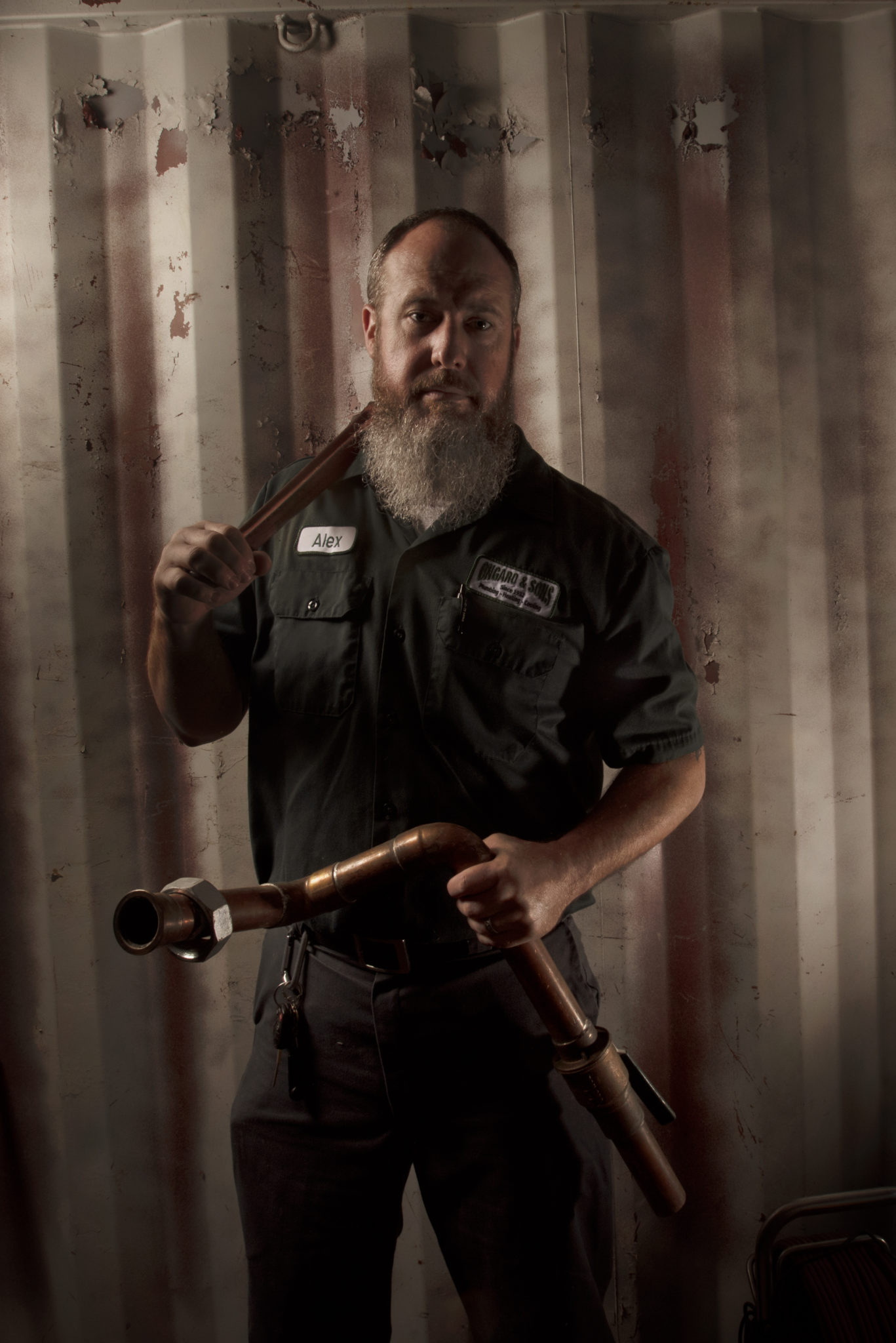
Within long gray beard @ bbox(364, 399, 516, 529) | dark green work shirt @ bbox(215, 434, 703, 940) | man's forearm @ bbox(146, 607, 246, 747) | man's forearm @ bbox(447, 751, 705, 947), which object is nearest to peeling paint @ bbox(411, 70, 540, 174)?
long gray beard @ bbox(364, 399, 516, 529)

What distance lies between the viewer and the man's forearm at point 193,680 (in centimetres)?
100

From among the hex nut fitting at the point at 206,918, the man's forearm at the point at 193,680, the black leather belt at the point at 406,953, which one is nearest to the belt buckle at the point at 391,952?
the black leather belt at the point at 406,953

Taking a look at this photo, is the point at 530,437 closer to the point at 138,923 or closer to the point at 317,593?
the point at 317,593

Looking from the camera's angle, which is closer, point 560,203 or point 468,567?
point 468,567

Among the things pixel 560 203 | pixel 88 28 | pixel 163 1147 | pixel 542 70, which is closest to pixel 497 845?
pixel 163 1147

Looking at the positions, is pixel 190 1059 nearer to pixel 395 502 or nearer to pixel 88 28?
pixel 395 502

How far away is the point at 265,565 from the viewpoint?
0.95 meters

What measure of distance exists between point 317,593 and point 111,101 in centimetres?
98

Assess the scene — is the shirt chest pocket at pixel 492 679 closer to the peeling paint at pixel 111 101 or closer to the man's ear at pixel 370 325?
the man's ear at pixel 370 325

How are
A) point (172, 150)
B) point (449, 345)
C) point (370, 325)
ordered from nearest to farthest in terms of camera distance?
point (449, 345) < point (370, 325) < point (172, 150)

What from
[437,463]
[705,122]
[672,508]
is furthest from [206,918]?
[705,122]

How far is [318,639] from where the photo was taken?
3.42ft

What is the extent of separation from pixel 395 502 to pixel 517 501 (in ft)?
0.60

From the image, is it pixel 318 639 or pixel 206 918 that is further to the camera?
pixel 318 639
